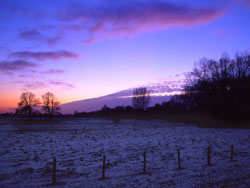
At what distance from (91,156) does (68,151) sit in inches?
128

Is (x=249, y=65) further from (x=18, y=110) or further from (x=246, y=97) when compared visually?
(x=18, y=110)

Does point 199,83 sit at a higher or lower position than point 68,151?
higher

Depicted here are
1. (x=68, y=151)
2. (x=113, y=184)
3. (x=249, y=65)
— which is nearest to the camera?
(x=113, y=184)

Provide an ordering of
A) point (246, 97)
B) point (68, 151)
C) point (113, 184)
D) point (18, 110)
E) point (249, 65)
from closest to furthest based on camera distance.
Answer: point (113, 184), point (68, 151), point (246, 97), point (249, 65), point (18, 110)

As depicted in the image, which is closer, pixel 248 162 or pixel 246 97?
pixel 248 162

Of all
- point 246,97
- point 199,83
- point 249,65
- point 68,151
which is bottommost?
point 68,151

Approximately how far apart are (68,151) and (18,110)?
90.7m

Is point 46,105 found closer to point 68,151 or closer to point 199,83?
point 199,83

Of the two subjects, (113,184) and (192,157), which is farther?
(192,157)

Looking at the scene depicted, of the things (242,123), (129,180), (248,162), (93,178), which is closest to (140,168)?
(129,180)

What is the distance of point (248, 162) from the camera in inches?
577

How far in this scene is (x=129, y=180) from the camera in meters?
11.0

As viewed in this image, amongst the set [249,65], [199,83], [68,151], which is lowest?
[68,151]

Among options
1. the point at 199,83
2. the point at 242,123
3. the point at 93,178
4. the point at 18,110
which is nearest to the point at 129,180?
the point at 93,178
